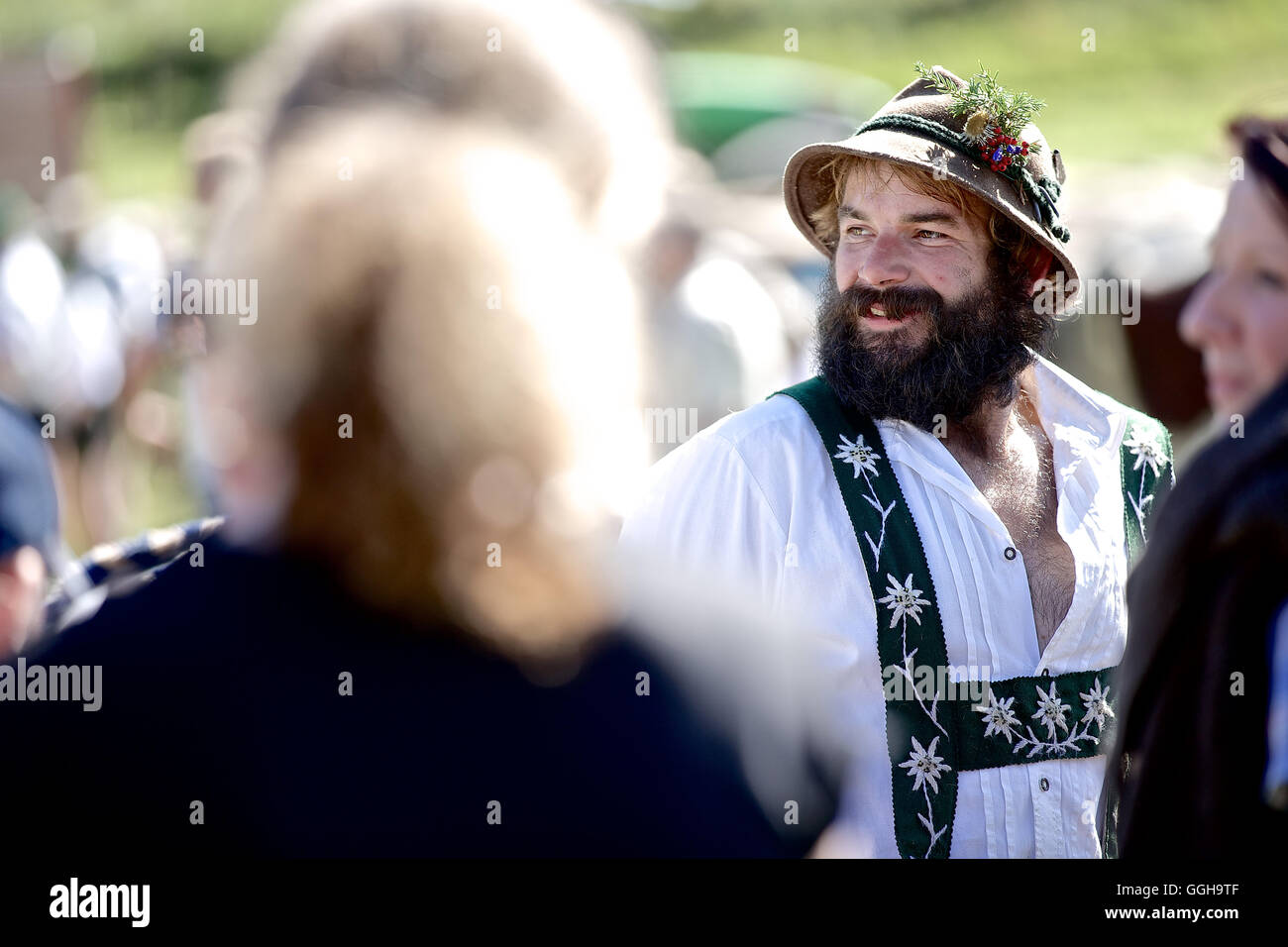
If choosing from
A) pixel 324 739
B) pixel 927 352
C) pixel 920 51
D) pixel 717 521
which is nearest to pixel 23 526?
pixel 717 521

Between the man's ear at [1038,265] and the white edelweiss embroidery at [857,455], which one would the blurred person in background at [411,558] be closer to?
the white edelweiss embroidery at [857,455]

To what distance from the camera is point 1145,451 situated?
8.92ft

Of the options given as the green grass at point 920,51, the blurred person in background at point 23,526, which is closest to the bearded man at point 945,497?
A: the blurred person in background at point 23,526

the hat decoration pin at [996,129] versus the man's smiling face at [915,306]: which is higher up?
the hat decoration pin at [996,129]

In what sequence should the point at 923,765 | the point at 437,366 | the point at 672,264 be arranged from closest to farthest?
the point at 437,366 < the point at 923,765 < the point at 672,264

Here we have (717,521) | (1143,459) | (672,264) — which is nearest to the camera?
(717,521)

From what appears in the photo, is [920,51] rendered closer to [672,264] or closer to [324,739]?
[672,264]

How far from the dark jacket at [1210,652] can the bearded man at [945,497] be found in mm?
535

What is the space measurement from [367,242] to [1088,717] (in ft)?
5.75

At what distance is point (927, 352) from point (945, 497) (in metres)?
0.30

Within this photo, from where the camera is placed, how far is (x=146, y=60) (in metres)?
26.2

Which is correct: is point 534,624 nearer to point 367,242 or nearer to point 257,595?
point 257,595

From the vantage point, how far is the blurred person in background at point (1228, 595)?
1.57 metres
